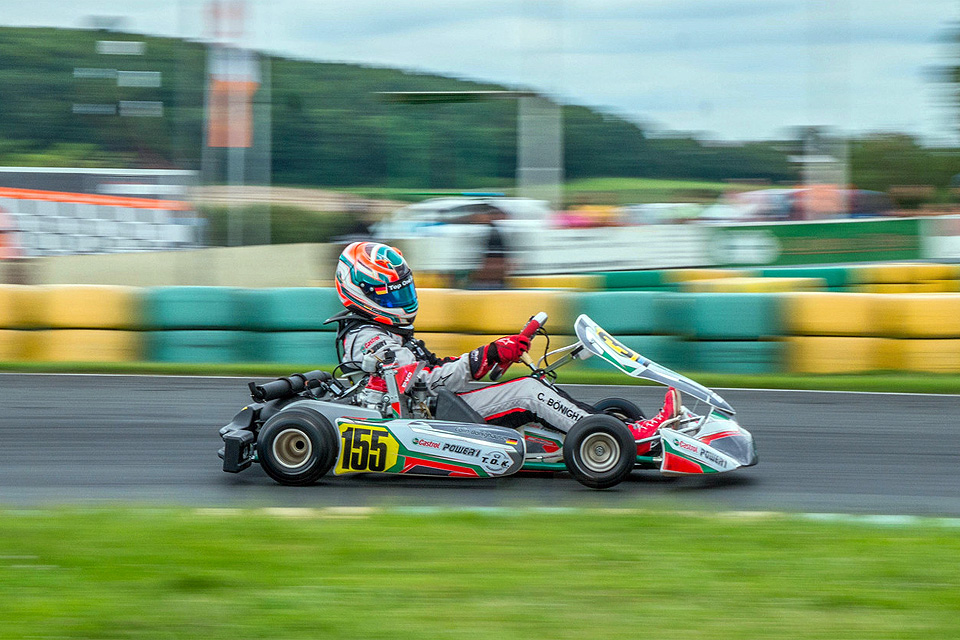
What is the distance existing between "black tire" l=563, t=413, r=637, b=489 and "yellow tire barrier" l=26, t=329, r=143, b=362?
5.88 meters

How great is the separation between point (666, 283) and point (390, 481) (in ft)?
27.2

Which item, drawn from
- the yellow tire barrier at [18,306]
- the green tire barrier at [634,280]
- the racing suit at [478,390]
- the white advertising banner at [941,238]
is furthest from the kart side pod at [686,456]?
the white advertising banner at [941,238]

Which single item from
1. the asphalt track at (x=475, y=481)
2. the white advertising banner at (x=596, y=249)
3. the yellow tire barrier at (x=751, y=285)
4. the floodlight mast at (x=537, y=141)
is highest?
the floodlight mast at (x=537, y=141)

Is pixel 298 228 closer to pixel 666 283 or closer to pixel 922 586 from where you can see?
pixel 666 283

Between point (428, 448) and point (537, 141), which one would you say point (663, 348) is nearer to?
point (428, 448)

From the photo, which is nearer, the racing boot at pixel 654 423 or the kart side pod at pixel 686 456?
the kart side pod at pixel 686 456

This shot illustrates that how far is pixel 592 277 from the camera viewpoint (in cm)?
1377

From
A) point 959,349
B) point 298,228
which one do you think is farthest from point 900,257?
point 298,228

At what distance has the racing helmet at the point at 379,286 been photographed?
19.0 ft

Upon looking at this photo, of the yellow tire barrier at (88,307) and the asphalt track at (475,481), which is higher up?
the yellow tire barrier at (88,307)

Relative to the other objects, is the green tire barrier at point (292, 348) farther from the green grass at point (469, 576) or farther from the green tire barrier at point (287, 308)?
the green grass at point (469, 576)

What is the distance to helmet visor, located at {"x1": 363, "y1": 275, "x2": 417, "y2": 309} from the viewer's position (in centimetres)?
579

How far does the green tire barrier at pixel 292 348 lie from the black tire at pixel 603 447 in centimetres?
469

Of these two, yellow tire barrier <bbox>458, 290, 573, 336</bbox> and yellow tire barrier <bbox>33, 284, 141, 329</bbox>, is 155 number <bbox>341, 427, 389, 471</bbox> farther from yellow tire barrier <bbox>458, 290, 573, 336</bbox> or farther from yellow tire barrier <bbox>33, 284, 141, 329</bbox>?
yellow tire barrier <bbox>33, 284, 141, 329</bbox>
